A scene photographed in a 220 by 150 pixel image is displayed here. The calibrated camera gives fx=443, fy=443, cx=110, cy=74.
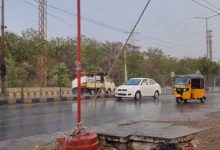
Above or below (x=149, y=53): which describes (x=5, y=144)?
below

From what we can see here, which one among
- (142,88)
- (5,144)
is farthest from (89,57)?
(5,144)

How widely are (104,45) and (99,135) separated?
2017 inches

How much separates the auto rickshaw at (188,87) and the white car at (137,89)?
13.0 feet

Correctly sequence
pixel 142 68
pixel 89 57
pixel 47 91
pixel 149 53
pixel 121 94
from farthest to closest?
1. pixel 149 53
2. pixel 142 68
3. pixel 89 57
4. pixel 47 91
5. pixel 121 94

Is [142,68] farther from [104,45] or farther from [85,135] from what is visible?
[85,135]

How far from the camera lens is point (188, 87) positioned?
83.4 feet

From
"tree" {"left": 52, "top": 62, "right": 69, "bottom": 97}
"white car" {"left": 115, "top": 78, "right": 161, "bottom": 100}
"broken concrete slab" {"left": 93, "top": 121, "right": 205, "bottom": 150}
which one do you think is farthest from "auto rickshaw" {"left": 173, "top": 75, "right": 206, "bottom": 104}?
"tree" {"left": 52, "top": 62, "right": 69, "bottom": 97}

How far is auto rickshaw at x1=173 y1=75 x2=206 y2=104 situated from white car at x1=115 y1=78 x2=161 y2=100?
398 cm

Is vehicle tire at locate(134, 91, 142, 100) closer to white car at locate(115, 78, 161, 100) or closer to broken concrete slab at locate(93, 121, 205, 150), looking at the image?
white car at locate(115, 78, 161, 100)

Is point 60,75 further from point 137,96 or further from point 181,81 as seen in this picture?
point 181,81

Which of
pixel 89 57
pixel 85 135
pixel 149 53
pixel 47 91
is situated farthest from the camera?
pixel 149 53

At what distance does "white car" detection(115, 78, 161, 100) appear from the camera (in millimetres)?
29191

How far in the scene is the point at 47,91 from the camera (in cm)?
3606

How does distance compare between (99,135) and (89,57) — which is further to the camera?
(89,57)
